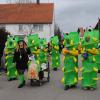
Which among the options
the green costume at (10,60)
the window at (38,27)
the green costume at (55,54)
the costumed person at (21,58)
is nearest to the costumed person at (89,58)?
the costumed person at (21,58)

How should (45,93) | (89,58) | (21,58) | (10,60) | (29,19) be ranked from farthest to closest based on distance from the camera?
(29,19), (10,60), (21,58), (89,58), (45,93)

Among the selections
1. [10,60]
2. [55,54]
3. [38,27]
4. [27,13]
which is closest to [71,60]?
[10,60]

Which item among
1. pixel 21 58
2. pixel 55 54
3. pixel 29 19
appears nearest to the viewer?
pixel 21 58

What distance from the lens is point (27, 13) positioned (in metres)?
72.6

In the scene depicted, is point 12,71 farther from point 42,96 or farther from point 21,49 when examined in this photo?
point 42,96

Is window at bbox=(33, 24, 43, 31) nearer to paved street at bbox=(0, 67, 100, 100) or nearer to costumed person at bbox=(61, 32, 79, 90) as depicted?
paved street at bbox=(0, 67, 100, 100)

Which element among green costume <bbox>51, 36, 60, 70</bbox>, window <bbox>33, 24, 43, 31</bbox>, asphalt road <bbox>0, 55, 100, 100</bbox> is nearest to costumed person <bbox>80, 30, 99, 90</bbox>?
asphalt road <bbox>0, 55, 100, 100</bbox>

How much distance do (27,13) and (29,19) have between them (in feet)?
7.01

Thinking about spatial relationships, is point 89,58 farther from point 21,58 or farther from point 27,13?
point 27,13

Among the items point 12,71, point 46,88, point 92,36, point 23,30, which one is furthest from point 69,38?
point 23,30

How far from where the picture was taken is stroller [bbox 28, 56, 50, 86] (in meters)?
15.6

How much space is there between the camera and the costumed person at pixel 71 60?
14.8m

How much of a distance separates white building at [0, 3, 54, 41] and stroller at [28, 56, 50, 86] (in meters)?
53.1

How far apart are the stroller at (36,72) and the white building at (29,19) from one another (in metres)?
53.1
